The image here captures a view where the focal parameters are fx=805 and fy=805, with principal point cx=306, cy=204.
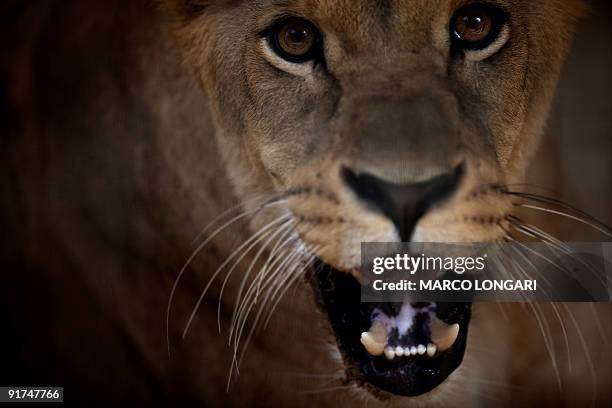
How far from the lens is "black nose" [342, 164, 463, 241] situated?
1.05m

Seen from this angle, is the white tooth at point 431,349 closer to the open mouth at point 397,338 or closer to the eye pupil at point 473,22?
the open mouth at point 397,338

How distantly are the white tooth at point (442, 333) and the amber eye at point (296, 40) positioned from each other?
459 mm

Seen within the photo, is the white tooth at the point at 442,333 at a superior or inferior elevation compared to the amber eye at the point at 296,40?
inferior

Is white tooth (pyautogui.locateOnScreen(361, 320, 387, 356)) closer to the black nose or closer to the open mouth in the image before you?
the open mouth

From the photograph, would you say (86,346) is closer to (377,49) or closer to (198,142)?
(198,142)

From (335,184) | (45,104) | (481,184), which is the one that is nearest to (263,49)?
(335,184)

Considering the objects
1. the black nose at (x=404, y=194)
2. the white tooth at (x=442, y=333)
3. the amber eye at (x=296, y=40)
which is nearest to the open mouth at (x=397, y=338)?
the white tooth at (x=442, y=333)

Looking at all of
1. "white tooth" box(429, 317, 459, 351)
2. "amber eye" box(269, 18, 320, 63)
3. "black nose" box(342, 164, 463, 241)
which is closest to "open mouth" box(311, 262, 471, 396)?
"white tooth" box(429, 317, 459, 351)

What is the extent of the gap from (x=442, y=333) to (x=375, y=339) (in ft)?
0.35

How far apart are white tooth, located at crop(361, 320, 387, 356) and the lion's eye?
450 mm

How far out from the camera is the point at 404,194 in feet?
3.46

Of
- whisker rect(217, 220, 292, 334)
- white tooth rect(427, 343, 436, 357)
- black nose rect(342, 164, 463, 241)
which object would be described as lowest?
white tooth rect(427, 343, 436, 357)

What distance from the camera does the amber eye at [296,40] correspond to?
4.12 feet

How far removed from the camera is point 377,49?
3.93 feet
